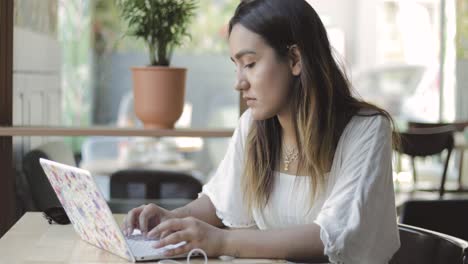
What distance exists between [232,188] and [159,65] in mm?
978

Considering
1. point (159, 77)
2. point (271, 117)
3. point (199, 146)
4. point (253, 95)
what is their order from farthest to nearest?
point (199, 146)
point (159, 77)
point (271, 117)
point (253, 95)

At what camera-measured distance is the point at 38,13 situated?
146 inches

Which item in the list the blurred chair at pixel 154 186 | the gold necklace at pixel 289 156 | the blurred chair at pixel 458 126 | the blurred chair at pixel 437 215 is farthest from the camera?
the blurred chair at pixel 458 126

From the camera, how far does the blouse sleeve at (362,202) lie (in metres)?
1.89

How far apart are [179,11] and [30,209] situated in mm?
929

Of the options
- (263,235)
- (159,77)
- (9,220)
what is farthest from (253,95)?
(9,220)

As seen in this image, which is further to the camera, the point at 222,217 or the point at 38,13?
the point at 38,13

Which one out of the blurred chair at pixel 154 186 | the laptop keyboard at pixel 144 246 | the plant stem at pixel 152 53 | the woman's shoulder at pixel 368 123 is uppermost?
the plant stem at pixel 152 53

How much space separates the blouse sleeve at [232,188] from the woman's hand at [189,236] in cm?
37

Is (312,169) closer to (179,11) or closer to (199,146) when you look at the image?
(179,11)

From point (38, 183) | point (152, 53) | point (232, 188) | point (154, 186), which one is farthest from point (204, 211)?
point (154, 186)

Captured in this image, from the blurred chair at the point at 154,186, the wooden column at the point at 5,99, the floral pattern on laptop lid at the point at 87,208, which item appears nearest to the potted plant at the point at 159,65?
the wooden column at the point at 5,99

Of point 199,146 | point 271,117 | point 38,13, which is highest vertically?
point 38,13

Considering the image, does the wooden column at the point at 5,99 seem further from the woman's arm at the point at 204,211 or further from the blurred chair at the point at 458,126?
the blurred chair at the point at 458,126
